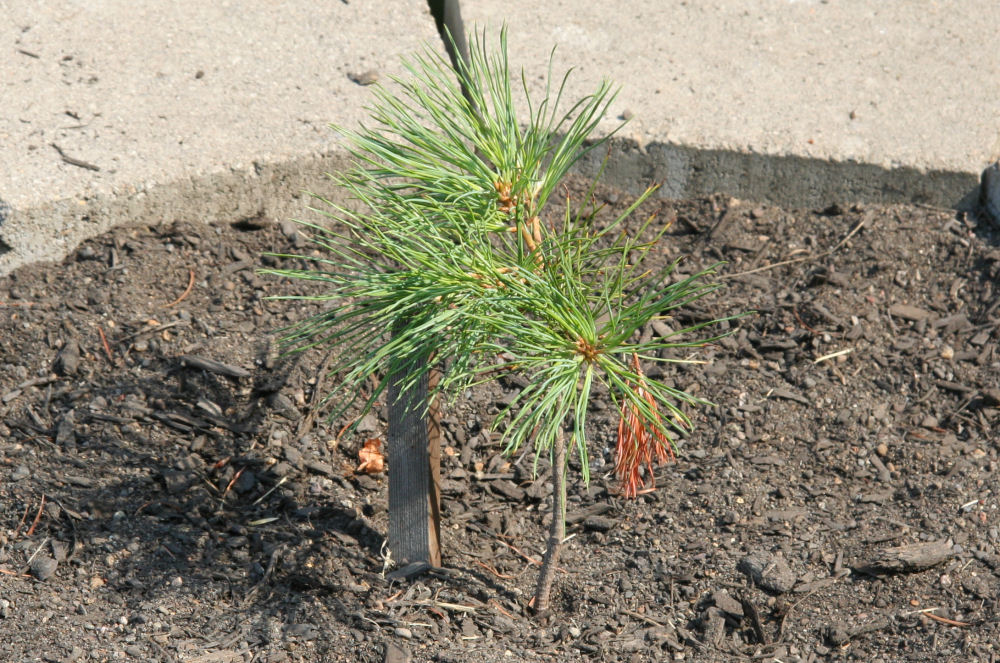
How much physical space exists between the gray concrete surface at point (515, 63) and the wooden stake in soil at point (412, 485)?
42.4 inches

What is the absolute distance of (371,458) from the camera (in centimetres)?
233

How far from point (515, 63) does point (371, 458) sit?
60.6 inches

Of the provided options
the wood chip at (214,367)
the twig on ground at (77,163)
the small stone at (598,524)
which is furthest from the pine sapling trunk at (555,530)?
the twig on ground at (77,163)

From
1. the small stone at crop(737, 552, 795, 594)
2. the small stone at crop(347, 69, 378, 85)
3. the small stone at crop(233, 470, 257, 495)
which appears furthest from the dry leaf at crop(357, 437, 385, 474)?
the small stone at crop(347, 69, 378, 85)

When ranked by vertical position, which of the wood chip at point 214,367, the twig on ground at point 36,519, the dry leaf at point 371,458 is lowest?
the twig on ground at point 36,519

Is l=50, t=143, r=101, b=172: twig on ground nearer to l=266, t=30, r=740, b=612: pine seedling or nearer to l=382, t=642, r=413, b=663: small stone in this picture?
l=266, t=30, r=740, b=612: pine seedling

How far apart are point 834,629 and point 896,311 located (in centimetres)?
105

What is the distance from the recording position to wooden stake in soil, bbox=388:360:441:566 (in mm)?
2041

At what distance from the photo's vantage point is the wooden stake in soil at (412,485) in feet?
6.70

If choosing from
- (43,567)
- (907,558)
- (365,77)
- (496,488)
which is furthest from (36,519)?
(907,558)

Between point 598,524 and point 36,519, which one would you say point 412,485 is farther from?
point 36,519

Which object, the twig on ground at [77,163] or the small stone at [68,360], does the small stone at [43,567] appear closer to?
the small stone at [68,360]

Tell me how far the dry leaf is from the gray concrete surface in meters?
0.88

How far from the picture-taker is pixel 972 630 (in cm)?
193
